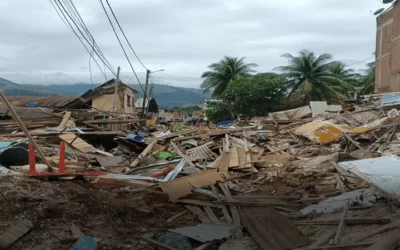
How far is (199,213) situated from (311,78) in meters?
27.0

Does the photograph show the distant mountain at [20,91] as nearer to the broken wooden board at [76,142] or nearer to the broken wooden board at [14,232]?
the broken wooden board at [76,142]

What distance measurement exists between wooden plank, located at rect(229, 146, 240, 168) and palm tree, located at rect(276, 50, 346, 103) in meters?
20.2

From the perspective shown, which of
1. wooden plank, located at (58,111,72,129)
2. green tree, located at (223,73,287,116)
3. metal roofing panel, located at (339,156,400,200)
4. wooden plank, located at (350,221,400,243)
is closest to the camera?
wooden plank, located at (350,221,400,243)

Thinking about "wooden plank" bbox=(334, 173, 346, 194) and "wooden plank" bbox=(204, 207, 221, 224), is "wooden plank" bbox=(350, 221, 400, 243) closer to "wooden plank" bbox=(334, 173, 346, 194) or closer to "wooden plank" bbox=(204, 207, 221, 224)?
"wooden plank" bbox=(204, 207, 221, 224)

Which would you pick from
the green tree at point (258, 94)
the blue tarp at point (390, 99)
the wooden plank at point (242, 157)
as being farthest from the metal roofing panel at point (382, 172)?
the green tree at point (258, 94)

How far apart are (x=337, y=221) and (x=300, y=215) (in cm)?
66

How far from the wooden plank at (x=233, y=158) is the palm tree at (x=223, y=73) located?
25.7m

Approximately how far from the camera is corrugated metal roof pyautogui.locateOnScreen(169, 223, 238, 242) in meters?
4.04

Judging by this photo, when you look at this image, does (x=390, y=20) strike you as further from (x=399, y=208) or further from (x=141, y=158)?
(x=399, y=208)

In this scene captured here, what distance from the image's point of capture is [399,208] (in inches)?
169

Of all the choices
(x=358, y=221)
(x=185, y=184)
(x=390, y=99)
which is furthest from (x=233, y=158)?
(x=390, y=99)

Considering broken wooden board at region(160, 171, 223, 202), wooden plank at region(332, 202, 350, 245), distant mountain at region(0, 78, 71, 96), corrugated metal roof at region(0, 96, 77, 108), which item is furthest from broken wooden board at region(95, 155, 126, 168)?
distant mountain at region(0, 78, 71, 96)

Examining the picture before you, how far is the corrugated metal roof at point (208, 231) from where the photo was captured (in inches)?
159

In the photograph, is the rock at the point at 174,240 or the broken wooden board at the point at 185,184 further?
the broken wooden board at the point at 185,184
